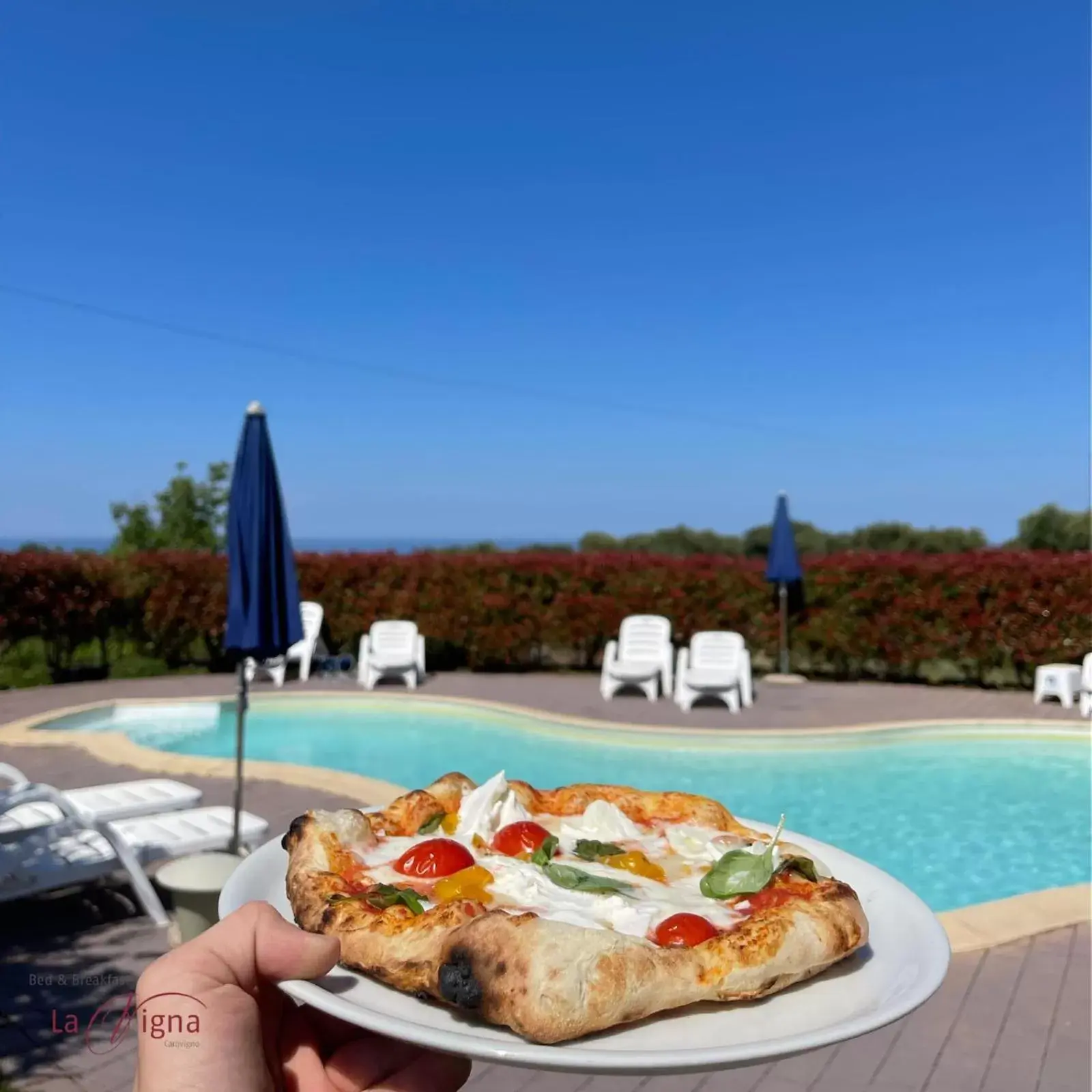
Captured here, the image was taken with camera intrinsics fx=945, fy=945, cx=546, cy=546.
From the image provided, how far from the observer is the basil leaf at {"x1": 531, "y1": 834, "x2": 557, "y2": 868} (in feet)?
5.35

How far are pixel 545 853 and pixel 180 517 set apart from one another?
2643 cm

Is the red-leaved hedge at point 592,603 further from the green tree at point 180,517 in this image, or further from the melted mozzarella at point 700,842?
the melted mozzarella at point 700,842

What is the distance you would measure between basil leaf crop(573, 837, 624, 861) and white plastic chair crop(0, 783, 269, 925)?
392cm

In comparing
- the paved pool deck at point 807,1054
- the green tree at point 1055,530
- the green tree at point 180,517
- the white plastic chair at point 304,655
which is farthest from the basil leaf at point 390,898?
the green tree at point 1055,530

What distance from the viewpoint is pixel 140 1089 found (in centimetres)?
107

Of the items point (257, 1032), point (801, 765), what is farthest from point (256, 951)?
point (801, 765)

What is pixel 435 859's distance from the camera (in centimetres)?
165

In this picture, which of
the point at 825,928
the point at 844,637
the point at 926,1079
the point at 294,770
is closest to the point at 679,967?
the point at 825,928

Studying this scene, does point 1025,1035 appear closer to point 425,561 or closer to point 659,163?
point 425,561

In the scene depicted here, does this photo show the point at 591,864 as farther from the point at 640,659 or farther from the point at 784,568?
the point at 784,568

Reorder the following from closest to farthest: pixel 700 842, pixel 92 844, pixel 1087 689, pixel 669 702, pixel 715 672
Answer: pixel 700 842
pixel 92 844
pixel 1087 689
pixel 715 672
pixel 669 702

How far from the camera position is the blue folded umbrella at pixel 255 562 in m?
5.20

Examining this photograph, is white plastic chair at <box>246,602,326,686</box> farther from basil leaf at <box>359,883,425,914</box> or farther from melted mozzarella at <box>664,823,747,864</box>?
basil leaf at <box>359,883,425,914</box>

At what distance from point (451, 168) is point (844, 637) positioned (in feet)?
56.3
